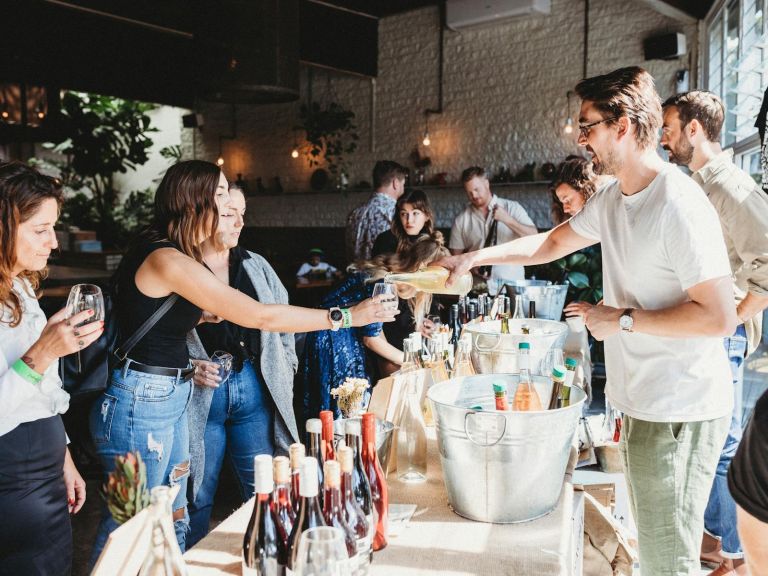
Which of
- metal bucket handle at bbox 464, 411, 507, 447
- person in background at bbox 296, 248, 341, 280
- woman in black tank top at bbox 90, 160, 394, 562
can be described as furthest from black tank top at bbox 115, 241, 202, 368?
person in background at bbox 296, 248, 341, 280

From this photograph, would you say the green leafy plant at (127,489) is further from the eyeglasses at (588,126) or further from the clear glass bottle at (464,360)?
the eyeglasses at (588,126)

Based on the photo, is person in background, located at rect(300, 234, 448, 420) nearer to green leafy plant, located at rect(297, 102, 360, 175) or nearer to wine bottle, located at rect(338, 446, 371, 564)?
wine bottle, located at rect(338, 446, 371, 564)

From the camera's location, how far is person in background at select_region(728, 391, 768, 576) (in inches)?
39.9

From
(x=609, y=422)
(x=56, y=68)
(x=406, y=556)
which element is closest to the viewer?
(x=406, y=556)

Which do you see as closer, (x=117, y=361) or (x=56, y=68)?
(x=117, y=361)

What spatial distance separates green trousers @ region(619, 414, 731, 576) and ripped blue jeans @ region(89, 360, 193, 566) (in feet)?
4.26

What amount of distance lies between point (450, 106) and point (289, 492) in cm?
797

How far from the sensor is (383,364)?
2.92 metres

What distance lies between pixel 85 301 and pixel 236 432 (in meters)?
0.93

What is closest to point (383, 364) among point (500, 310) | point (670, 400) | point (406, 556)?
point (500, 310)

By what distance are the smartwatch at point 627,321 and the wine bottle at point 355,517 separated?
2.67ft

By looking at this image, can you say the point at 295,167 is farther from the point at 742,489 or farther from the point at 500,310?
the point at 742,489

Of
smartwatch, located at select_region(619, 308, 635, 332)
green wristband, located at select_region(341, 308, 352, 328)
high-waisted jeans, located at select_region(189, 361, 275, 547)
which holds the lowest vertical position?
high-waisted jeans, located at select_region(189, 361, 275, 547)

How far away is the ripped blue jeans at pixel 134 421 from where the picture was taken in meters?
1.89
